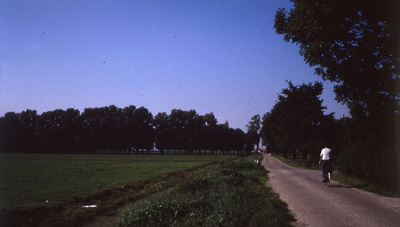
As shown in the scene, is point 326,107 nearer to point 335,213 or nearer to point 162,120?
point 335,213

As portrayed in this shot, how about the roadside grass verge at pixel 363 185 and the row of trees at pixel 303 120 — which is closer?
the roadside grass verge at pixel 363 185

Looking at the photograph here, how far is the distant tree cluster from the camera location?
101 m

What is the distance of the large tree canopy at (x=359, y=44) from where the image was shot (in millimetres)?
14457

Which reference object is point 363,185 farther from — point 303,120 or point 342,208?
point 303,120

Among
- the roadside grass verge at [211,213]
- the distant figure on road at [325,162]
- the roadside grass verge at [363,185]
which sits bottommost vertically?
the roadside grass verge at [211,213]

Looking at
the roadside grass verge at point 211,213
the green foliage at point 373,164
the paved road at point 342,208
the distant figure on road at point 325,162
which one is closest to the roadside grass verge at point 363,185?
the green foliage at point 373,164

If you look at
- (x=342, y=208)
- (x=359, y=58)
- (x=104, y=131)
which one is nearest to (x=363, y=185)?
(x=342, y=208)

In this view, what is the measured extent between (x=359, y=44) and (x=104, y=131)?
10528 centimetres

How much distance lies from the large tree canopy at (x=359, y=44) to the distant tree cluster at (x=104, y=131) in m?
97.4

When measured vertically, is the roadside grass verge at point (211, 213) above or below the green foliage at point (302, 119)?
below

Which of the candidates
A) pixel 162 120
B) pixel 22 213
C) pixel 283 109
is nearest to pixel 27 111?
pixel 162 120

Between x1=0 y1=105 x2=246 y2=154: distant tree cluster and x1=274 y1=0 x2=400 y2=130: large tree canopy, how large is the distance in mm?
97377

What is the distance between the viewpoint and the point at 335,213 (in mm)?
7867

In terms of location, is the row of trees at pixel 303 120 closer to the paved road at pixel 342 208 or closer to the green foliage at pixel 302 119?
the green foliage at pixel 302 119
